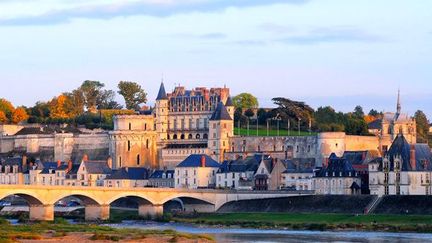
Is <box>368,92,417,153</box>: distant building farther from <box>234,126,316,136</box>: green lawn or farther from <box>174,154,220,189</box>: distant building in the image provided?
<box>174,154,220,189</box>: distant building

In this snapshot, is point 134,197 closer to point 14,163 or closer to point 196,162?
point 196,162

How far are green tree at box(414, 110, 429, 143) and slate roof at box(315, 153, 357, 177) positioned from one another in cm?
2866

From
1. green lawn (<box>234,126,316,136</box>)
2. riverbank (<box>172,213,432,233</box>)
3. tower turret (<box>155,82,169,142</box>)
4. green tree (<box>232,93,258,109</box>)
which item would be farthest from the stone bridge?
green tree (<box>232,93,258,109</box>)

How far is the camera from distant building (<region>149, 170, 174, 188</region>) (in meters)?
101

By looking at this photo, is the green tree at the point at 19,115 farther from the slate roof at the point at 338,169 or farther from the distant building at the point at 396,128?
the slate roof at the point at 338,169

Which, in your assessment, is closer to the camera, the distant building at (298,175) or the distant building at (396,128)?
the distant building at (298,175)

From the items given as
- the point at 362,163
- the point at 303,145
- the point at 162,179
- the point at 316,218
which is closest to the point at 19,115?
the point at 162,179

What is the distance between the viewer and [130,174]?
10162 centimetres

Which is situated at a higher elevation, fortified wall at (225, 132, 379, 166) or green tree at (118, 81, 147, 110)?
green tree at (118, 81, 147, 110)

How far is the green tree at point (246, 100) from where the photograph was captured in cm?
13475

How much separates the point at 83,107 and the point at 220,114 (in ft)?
126

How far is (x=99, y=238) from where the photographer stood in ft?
197

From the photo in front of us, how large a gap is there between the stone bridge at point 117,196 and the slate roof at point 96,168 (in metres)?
14.1

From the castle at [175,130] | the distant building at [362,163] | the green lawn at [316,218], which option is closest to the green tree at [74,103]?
the castle at [175,130]
